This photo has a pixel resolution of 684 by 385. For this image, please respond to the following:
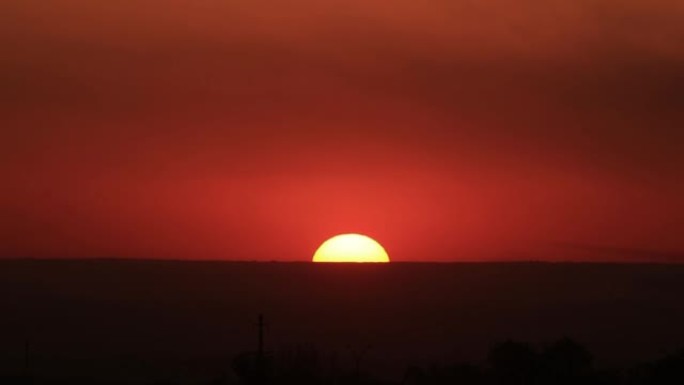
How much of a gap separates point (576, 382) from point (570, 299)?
25.0m

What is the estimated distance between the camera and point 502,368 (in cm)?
3928

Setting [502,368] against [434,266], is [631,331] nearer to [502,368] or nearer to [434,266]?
[434,266]

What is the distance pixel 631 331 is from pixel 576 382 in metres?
18.6

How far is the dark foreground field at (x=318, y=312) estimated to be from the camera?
160ft

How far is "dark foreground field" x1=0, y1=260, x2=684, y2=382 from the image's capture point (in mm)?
48838

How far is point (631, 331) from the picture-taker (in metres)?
56.0

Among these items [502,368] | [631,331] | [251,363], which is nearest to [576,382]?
[502,368]

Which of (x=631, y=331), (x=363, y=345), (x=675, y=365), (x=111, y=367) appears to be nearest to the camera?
(x=675, y=365)

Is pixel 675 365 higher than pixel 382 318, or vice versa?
pixel 382 318

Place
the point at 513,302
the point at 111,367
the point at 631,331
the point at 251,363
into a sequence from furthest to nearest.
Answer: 1. the point at 513,302
2. the point at 631,331
3. the point at 111,367
4. the point at 251,363

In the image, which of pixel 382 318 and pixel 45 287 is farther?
pixel 45 287

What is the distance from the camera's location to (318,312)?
189ft

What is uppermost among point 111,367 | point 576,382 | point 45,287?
point 45,287

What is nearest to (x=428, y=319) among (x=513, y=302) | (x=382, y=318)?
(x=382, y=318)
